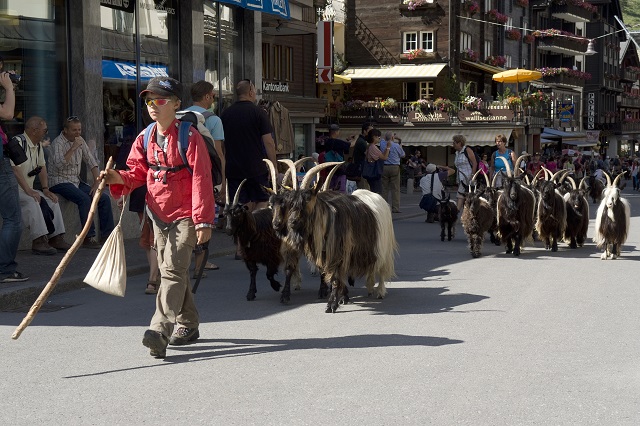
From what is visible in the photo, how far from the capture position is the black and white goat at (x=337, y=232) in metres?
9.28

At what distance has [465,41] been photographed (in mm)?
52188

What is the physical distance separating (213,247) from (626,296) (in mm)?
6271

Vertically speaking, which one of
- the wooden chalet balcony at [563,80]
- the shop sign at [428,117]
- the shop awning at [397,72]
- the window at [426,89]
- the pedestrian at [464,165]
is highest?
the wooden chalet balcony at [563,80]

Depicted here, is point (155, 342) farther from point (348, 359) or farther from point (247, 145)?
point (247, 145)

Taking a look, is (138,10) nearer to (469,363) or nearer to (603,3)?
(469,363)

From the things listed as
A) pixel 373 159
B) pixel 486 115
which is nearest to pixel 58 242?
pixel 373 159

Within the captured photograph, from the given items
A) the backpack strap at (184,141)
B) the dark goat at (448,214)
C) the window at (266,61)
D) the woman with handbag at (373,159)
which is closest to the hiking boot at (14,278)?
the backpack strap at (184,141)

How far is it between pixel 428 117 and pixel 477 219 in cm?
3300

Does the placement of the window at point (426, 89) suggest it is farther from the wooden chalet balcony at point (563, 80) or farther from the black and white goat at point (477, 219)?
the black and white goat at point (477, 219)

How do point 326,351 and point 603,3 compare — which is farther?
point 603,3

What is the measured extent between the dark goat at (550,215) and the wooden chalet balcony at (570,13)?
61560 millimetres

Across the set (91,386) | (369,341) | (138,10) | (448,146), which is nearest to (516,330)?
→ (369,341)

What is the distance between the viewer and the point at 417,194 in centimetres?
3647

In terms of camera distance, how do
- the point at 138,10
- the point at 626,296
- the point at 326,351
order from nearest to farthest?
the point at 326,351, the point at 626,296, the point at 138,10
